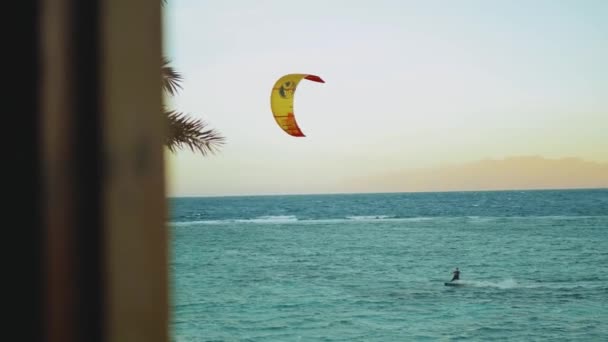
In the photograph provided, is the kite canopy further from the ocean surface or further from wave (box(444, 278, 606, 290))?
wave (box(444, 278, 606, 290))

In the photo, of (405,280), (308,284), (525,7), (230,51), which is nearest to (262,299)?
(308,284)

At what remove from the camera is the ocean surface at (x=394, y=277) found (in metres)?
19.1

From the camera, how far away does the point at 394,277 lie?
27047mm

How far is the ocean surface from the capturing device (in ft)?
62.5

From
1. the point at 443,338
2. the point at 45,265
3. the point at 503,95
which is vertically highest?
the point at 503,95

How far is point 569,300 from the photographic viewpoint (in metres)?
21.9

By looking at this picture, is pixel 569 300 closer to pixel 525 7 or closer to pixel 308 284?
pixel 308 284

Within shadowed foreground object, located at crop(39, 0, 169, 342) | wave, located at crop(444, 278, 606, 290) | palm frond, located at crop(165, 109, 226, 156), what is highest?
palm frond, located at crop(165, 109, 226, 156)

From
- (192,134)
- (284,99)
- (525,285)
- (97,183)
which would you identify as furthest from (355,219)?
(97,183)

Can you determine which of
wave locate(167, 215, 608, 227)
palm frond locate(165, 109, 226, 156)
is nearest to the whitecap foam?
wave locate(167, 215, 608, 227)

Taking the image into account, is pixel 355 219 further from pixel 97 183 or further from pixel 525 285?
pixel 97 183

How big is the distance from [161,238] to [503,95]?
1967 inches

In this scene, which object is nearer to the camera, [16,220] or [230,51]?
[16,220]

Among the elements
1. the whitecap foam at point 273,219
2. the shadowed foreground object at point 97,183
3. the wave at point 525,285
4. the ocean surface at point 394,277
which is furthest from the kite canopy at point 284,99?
the whitecap foam at point 273,219
